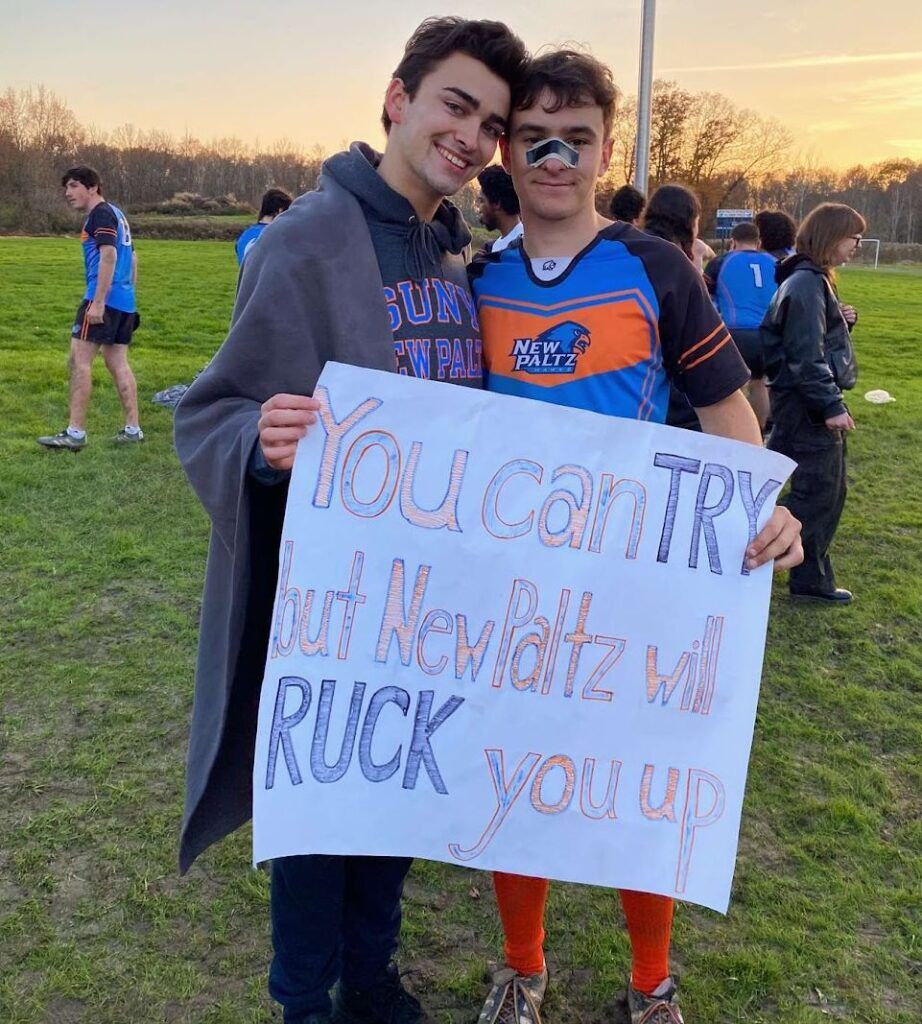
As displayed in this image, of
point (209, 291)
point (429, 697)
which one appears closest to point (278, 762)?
point (429, 697)

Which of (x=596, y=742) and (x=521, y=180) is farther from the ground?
(x=521, y=180)

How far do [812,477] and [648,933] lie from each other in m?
3.34

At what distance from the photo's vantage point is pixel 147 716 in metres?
3.54

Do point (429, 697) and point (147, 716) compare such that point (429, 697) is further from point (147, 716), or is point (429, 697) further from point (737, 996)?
point (147, 716)

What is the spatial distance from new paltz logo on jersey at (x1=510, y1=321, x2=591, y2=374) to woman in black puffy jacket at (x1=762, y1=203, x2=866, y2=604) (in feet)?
10.5

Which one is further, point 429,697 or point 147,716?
point 147,716

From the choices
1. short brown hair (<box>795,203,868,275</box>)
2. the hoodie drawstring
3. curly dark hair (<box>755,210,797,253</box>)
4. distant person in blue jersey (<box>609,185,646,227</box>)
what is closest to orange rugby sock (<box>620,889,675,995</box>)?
the hoodie drawstring

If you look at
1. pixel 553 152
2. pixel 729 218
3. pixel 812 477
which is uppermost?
pixel 729 218

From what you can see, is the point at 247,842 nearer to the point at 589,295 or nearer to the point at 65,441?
the point at 589,295

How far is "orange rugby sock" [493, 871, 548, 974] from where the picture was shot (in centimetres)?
215

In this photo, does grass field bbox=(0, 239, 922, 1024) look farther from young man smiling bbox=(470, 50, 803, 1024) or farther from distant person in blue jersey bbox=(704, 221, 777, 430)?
distant person in blue jersey bbox=(704, 221, 777, 430)

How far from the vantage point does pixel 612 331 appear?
73.5 inches

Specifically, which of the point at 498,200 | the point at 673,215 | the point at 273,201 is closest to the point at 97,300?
the point at 273,201

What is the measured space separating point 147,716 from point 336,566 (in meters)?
2.23
